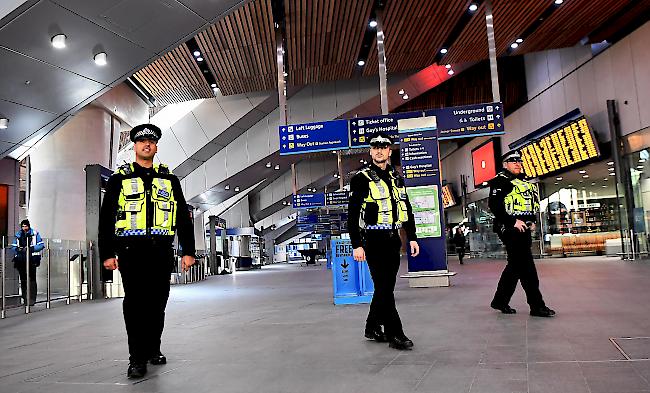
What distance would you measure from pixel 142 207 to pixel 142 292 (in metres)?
0.58

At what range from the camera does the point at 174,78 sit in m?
15.1

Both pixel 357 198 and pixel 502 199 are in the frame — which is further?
pixel 502 199

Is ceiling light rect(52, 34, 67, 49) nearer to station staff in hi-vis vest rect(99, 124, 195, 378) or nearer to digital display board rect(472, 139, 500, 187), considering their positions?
station staff in hi-vis vest rect(99, 124, 195, 378)

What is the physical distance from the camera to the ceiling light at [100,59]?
791 centimetres

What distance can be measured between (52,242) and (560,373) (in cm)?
998

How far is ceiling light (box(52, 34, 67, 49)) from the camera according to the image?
23.1 ft

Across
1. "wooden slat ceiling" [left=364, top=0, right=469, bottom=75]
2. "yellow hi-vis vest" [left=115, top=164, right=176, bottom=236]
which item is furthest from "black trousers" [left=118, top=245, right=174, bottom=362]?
"wooden slat ceiling" [left=364, top=0, right=469, bottom=75]

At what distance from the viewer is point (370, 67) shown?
15117 millimetres

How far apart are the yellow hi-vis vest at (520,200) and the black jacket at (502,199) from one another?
1.3 inches

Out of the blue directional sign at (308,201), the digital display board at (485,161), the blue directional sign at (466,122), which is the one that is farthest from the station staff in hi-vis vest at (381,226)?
the blue directional sign at (308,201)

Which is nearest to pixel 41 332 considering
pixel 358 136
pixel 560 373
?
pixel 560 373

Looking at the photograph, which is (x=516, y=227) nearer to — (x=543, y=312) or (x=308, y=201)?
(x=543, y=312)

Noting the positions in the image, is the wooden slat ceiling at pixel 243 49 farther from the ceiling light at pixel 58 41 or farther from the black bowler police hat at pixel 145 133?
the black bowler police hat at pixel 145 133

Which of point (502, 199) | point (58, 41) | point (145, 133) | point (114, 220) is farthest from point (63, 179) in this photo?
point (502, 199)
